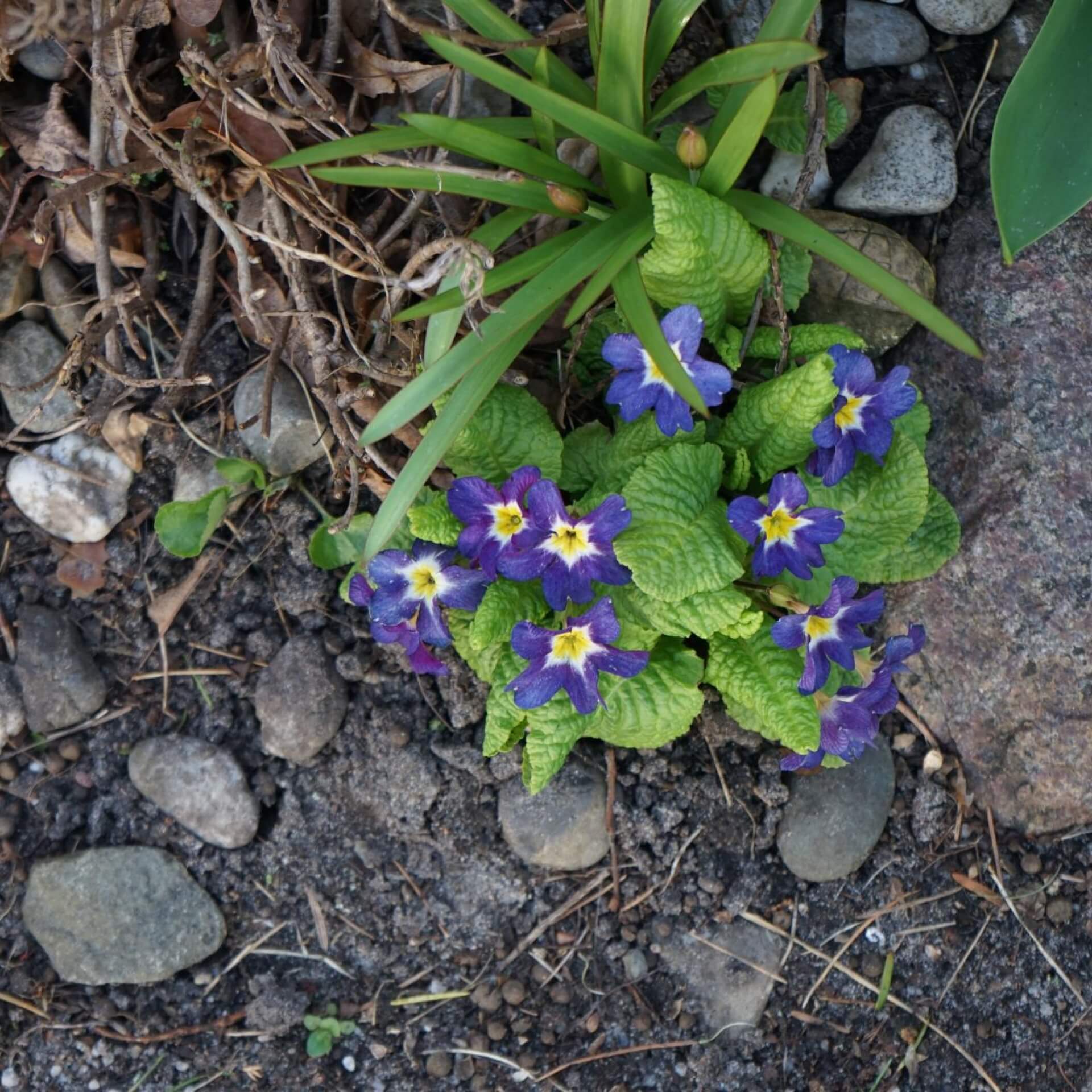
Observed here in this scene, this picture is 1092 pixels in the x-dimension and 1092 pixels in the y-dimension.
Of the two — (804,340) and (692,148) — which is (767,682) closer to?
(804,340)

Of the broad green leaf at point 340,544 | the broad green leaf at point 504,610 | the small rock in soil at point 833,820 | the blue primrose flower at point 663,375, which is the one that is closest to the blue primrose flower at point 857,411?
the blue primrose flower at point 663,375

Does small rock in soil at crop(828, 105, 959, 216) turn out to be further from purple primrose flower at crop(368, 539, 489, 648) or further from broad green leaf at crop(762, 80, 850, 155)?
purple primrose flower at crop(368, 539, 489, 648)

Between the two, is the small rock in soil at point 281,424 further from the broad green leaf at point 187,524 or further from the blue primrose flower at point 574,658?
the blue primrose flower at point 574,658

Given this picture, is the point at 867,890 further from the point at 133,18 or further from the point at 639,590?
the point at 133,18

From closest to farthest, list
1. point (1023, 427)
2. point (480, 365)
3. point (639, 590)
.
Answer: point (480, 365), point (639, 590), point (1023, 427)

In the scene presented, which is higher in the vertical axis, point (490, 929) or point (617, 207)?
point (617, 207)

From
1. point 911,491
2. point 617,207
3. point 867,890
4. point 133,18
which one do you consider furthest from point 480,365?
point 867,890
